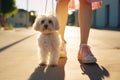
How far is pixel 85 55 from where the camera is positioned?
569cm

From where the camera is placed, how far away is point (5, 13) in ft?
253

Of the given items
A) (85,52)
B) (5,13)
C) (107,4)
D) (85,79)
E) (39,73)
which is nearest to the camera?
(85,79)

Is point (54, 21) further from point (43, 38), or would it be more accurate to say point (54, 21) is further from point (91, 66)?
point (91, 66)

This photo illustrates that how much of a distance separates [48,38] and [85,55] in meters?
0.62

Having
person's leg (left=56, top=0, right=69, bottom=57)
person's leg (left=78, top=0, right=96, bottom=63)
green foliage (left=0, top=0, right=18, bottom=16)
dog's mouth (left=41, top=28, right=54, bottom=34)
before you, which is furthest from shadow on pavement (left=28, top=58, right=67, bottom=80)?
green foliage (left=0, top=0, right=18, bottom=16)

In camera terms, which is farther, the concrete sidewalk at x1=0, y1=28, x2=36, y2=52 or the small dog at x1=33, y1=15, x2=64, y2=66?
the concrete sidewalk at x1=0, y1=28, x2=36, y2=52

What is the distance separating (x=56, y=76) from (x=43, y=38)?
3.29ft

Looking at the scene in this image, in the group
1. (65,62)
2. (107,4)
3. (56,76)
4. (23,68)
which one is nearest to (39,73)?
(56,76)

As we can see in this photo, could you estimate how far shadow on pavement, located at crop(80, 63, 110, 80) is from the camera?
4.57 meters

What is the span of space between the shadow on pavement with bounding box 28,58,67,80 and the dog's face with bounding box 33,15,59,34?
521mm

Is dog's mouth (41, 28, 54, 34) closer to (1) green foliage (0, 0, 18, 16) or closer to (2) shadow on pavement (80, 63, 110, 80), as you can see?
(2) shadow on pavement (80, 63, 110, 80)

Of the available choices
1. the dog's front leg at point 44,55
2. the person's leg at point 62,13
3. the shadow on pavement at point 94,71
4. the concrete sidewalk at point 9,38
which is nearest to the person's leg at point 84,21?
the person's leg at point 62,13

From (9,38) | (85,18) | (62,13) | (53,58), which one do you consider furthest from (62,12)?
(9,38)

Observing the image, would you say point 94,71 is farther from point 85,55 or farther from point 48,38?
point 48,38
